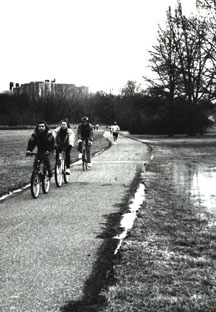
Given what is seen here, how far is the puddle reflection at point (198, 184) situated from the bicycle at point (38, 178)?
332 cm

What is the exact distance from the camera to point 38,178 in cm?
1123

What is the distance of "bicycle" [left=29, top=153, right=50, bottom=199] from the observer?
10.8 metres

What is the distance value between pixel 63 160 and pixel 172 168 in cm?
660

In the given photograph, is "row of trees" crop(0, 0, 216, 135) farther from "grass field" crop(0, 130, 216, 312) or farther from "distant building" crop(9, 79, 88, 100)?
"distant building" crop(9, 79, 88, 100)

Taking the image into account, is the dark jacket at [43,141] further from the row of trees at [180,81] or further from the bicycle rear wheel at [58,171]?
the row of trees at [180,81]

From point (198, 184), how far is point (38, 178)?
4950mm

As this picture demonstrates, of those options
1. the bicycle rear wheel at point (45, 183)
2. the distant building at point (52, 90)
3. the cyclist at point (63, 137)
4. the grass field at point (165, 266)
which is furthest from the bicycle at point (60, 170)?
the distant building at point (52, 90)

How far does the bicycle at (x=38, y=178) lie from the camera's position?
10803 mm

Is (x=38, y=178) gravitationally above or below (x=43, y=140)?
below

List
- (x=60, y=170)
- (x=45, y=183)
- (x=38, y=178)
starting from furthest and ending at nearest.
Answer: (x=60, y=170)
(x=45, y=183)
(x=38, y=178)

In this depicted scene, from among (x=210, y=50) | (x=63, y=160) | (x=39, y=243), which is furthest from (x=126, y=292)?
(x=210, y=50)

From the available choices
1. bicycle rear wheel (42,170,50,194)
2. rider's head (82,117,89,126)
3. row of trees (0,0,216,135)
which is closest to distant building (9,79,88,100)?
row of trees (0,0,216,135)

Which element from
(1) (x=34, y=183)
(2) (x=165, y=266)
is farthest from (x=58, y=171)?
(2) (x=165, y=266)

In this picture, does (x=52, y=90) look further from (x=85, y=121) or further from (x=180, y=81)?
(x=85, y=121)
